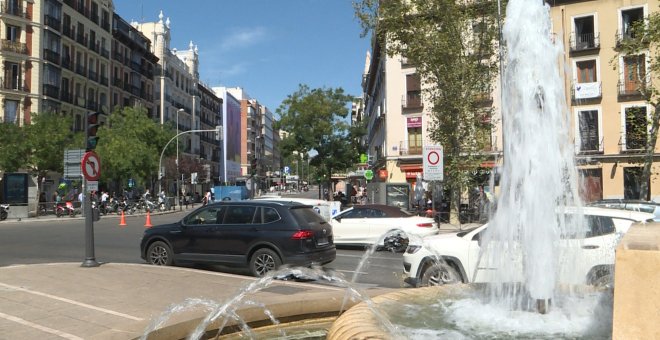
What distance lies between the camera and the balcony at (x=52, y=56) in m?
48.3

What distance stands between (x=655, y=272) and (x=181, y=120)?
83938mm

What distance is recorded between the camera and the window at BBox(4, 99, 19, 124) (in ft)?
149

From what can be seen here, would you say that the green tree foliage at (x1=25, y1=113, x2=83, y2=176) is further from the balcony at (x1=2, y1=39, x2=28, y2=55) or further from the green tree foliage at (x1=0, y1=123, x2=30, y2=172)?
the balcony at (x1=2, y1=39, x2=28, y2=55)

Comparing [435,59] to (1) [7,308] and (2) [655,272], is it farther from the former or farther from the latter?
(2) [655,272]

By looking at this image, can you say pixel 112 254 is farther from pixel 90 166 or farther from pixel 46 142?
pixel 46 142

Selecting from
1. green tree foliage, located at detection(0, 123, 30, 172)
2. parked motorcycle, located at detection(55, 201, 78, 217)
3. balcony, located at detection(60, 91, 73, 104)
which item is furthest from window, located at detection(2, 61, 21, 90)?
parked motorcycle, located at detection(55, 201, 78, 217)

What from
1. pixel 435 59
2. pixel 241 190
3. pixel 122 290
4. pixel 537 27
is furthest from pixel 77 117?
pixel 537 27

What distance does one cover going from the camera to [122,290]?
350 inches

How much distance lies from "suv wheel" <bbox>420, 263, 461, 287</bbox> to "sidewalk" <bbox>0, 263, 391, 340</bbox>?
168cm

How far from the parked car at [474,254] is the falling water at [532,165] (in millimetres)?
2020

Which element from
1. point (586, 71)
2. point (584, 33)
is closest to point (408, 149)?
point (586, 71)

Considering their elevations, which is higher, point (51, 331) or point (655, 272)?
point (655, 272)

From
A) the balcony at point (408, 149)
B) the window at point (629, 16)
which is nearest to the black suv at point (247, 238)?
the balcony at point (408, 149)

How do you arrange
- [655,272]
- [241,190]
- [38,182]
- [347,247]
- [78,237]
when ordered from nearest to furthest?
[655,272] < [347,247] < [78,237] < [38,182] < [241,190]
